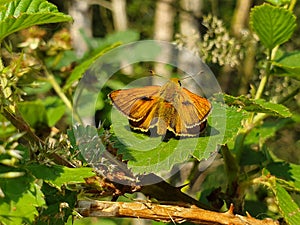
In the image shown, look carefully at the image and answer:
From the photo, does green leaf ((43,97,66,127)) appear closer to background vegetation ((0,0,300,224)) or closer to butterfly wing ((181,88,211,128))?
background vegetation ((0,0,300,224))

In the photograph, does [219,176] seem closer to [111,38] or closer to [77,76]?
[77,76]

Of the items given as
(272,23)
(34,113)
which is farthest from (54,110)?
(272,23)

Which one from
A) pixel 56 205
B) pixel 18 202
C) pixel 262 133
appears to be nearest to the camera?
pixel 18 202

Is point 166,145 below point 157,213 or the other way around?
the other way around

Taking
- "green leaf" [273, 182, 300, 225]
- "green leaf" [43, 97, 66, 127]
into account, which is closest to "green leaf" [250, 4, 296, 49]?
"green leaf" [273, 182, 300, 225]

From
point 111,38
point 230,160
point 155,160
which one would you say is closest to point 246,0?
point 111,38

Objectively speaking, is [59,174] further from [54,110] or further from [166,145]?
[54,110]

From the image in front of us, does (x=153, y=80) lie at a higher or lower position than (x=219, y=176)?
higher
